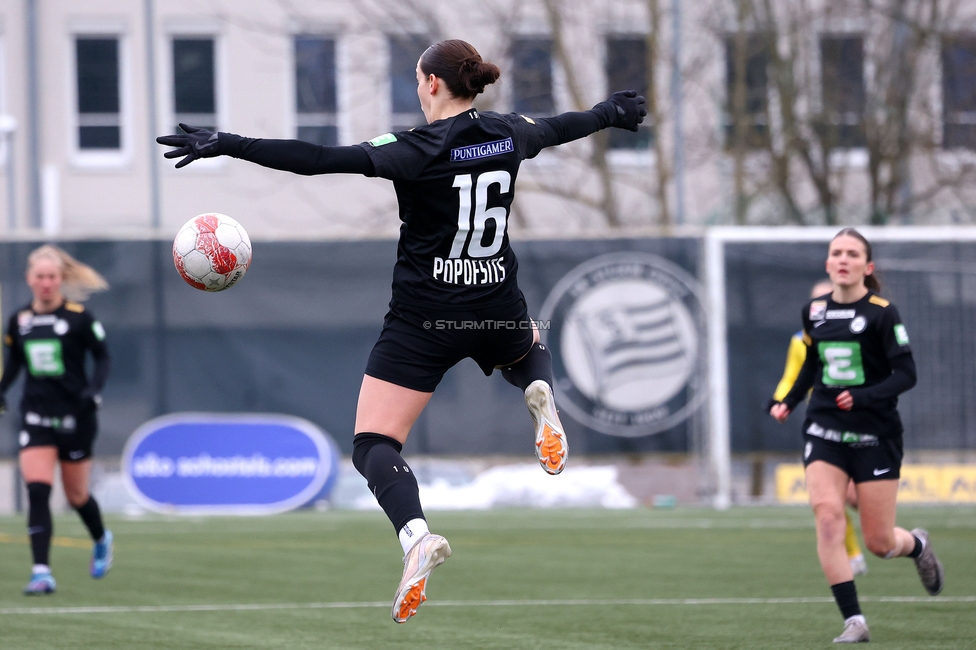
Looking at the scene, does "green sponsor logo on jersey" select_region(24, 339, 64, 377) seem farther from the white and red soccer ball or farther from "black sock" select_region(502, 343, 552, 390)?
"black sock" select_region(502, 343, 552, 390)

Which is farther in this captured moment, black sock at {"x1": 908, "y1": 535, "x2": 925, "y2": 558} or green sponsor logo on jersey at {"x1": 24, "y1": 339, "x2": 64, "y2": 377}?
green sponsor logo on jersey at {"x1": 24, "y1": 339, "x2": 64, "y2": 377}

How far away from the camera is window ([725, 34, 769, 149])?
20125mm

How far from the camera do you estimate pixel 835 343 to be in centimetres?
686

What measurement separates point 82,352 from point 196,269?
13.5 ft

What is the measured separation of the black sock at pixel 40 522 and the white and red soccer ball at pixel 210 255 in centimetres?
372

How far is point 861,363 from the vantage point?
6.83 metres

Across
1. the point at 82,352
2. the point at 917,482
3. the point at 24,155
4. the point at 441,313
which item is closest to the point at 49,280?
the point at 82,352

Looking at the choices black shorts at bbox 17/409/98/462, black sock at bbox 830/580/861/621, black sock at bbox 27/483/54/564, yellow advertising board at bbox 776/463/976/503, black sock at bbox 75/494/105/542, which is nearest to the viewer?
black sock at bbox 830/580/861/621

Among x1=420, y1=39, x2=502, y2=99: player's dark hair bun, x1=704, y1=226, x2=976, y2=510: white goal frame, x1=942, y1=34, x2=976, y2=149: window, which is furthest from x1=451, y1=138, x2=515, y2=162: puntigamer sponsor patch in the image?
x1=942, y1=34, x2=976, y2=149: window

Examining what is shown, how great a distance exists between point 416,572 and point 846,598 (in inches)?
96.5

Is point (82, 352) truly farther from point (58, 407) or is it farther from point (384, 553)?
point (384, 553)

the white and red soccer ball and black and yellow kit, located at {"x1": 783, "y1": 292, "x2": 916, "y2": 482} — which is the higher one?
the white and red soccer ball

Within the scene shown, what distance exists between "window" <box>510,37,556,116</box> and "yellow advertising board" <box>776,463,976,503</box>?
7.91 m


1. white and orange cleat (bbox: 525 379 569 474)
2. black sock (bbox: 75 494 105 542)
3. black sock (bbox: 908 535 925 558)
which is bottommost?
black sock (bbox: 75 494 105 542)
